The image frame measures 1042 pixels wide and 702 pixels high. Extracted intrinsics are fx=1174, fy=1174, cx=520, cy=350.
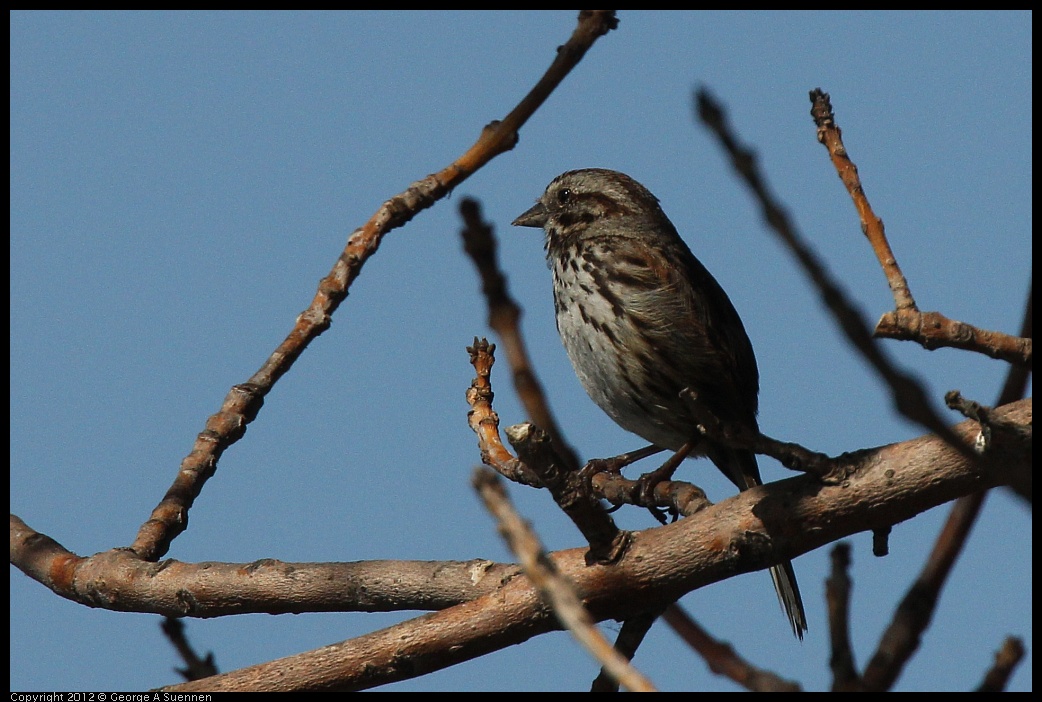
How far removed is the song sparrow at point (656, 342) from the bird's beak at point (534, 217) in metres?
0.54

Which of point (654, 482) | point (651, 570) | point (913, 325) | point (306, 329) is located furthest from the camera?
point (654, 482)

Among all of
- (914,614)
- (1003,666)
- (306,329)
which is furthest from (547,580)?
(306,329)

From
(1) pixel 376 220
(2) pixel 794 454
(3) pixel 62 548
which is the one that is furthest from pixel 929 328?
(3) pixel 62 548

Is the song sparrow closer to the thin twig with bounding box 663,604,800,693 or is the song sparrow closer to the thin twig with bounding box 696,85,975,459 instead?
the thin twig with bounding box 663,604,800,693

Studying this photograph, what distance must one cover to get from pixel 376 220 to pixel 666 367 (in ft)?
6.81

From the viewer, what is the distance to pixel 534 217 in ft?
22.7

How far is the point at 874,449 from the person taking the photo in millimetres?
3254

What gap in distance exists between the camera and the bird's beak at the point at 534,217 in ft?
22.7

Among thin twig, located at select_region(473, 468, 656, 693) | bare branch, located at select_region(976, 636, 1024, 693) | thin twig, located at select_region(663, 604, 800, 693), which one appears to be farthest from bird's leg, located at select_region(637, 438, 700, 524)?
thin twig, located at select_region(473, 468, 656, 693)

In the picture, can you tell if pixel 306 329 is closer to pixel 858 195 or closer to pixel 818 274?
pixel 858 195

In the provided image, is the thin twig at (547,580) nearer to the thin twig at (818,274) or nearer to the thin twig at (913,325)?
the thin twig at (818,274)

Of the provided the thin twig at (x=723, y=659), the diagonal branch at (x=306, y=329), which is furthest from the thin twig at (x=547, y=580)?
the diagonal branch at (x=306, y=329)

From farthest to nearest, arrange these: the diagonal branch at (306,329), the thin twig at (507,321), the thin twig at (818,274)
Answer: the diagonal branch at (306,329) < the thin twig at (507,321) < the thin twig at (818,274)

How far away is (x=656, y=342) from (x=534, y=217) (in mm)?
1470
